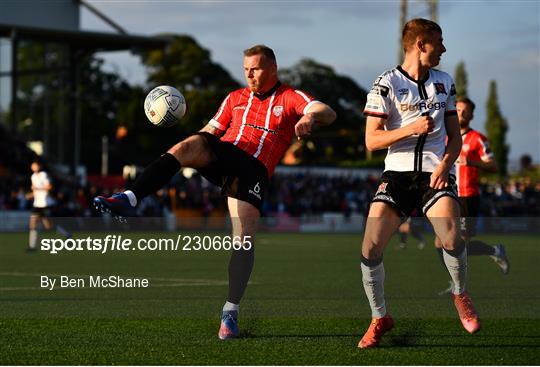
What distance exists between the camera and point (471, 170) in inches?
523

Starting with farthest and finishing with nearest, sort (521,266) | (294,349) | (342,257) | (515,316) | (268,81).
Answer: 1. (342,257)
2. (521,266)
3. (515,316)
4. (268,81)
5. (294,349)

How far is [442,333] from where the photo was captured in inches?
333

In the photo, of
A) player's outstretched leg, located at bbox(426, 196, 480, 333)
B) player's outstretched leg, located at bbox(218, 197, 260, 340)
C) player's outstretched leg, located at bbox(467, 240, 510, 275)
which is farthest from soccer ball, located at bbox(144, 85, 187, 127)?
player's outstretched leg, located at bbox(467, 240, 510, 275)

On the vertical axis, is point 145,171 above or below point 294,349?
above

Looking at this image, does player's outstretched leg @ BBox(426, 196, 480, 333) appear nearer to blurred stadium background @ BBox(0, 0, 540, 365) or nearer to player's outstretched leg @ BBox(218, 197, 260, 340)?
blurred stadium background @ BBox(0, 0, 540, 365)

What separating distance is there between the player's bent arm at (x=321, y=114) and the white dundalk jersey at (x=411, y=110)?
345 millimetres

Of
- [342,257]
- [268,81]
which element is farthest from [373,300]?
[342,257]

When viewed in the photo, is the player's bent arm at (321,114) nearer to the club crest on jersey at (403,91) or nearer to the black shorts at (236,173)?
the club crest on jersey at (403,91)

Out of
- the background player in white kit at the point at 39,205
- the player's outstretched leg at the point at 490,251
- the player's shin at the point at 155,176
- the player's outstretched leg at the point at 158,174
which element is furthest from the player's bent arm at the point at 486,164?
the background player in white kit at the point at 39,205

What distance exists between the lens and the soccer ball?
8492mm

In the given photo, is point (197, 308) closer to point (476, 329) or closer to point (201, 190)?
point (476, 329)

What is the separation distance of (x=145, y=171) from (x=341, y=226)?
31.2 m

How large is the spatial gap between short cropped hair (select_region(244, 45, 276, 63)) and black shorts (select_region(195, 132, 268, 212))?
2.47ft

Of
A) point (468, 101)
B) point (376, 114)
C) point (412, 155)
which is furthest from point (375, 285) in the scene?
point (468, 101)
